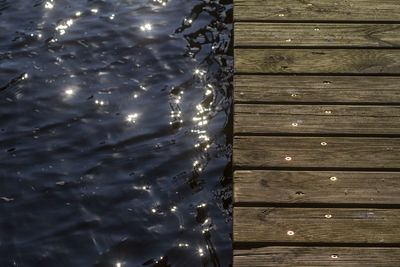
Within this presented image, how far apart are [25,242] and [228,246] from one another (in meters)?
1.18

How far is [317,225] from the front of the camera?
106 inches

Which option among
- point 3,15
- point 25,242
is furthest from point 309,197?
point 3,15

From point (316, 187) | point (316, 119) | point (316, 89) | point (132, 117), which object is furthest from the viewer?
point (132, 117)

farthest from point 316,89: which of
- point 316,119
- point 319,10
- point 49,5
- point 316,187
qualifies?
point 49,5

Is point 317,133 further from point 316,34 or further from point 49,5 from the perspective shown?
point 49,5

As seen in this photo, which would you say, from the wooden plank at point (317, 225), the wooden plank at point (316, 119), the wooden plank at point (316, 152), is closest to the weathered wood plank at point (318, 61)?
the wooden plank at point (316, 119)

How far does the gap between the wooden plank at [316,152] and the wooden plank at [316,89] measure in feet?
1.21

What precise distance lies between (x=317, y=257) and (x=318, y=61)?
164cm

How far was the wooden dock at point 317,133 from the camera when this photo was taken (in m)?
2.62

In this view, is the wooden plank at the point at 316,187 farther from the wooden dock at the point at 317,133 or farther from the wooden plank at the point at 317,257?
the wooden plank at the point at 317,257

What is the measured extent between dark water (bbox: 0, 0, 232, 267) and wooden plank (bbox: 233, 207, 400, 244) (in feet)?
2.94

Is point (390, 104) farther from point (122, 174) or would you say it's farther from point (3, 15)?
point (3, 15)

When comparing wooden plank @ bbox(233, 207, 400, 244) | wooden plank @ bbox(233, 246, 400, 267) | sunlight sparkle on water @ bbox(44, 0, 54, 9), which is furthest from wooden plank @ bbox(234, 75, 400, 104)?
sunlight sparkle on water @ bbox(44, 0, 54, 9)

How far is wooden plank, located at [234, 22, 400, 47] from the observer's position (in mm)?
Answer: 4039
